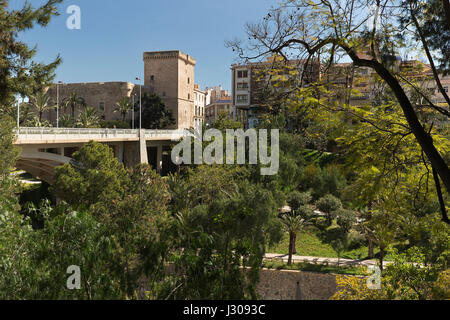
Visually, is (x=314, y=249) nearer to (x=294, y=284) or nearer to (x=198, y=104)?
(x=294, y=284)

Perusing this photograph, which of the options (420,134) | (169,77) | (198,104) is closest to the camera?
(420,134)

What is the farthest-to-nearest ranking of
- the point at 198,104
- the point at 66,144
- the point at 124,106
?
the point at 198,104, the point at 124,106, the point at 66,144

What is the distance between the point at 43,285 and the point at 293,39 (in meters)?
5.40

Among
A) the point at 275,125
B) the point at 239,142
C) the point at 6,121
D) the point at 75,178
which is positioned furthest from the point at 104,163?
the point at 275,125

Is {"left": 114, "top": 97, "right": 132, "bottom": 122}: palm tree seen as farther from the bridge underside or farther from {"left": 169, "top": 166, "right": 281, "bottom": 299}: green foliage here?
{"left": 169, "top": 166, "right": 281, "bottom": 299}: green foliage

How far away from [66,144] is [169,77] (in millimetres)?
37554

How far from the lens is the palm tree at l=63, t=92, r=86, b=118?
53.8m

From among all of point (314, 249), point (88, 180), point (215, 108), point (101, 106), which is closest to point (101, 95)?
point (101, 106)

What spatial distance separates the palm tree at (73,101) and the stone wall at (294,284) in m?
44.9

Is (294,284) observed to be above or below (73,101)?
below

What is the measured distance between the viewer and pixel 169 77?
58.9 metres

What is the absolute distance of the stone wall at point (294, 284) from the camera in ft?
56.7

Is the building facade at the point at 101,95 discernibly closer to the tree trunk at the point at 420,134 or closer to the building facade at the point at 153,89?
the building facade at the point at 153,89
